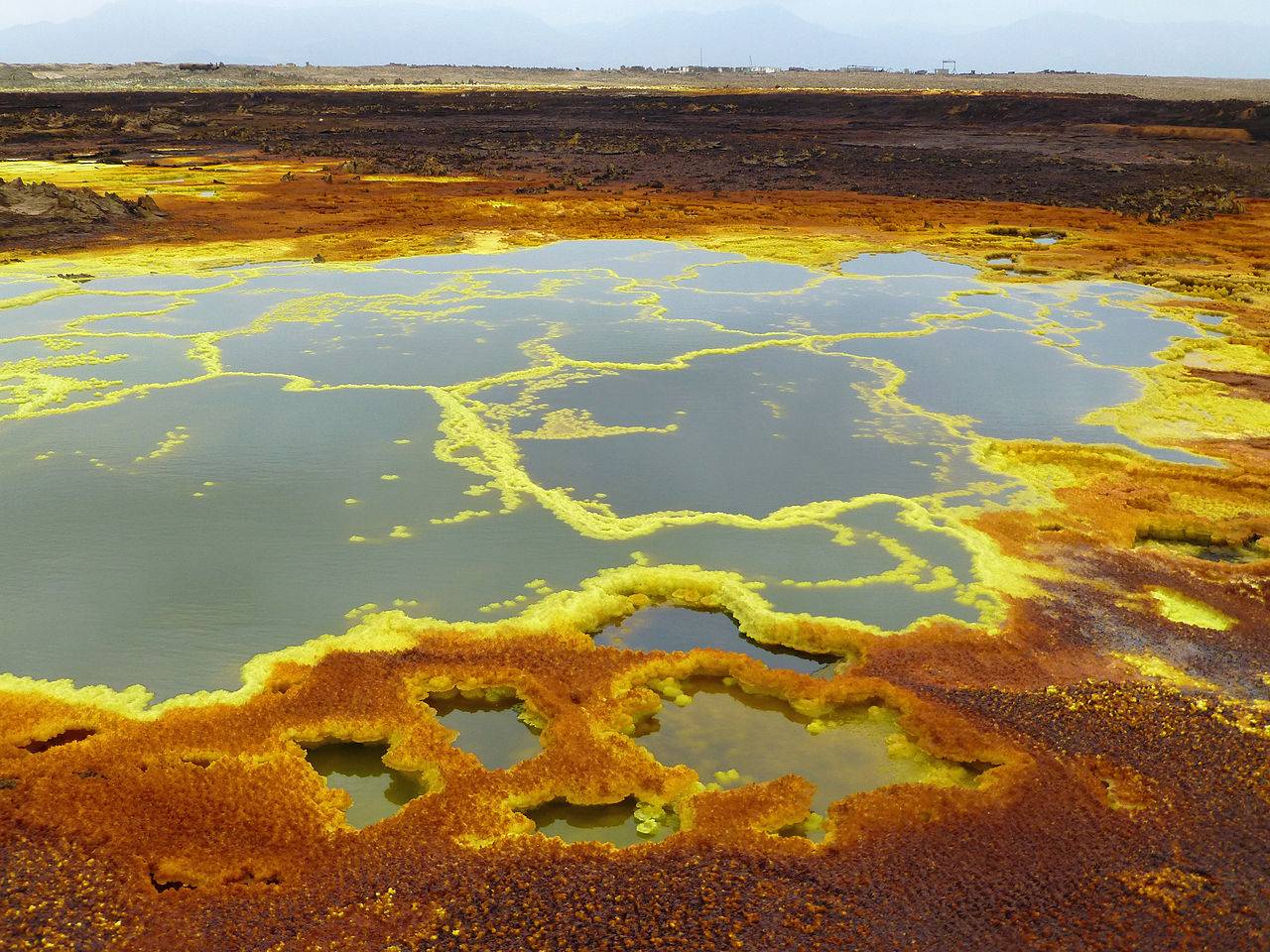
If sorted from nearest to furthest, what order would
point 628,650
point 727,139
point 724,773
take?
point 724,773 < point 628,650 < point 727,139

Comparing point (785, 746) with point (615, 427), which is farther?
point (615, 427)

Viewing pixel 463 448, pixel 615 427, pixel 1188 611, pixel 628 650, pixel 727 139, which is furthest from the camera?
pixel 727 139

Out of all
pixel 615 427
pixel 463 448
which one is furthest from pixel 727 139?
pixel 463 448

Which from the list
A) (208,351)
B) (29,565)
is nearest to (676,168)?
(208,351)

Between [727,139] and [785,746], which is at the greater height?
[727,139]

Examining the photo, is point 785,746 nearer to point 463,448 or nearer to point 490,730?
point 490,730

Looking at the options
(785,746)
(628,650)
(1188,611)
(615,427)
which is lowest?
(785,746)

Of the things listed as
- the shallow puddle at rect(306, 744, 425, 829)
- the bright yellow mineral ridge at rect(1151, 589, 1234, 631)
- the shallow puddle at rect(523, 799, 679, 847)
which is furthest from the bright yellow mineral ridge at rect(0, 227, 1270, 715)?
the shallow puddle at rect(523, 799, 679, 847)
